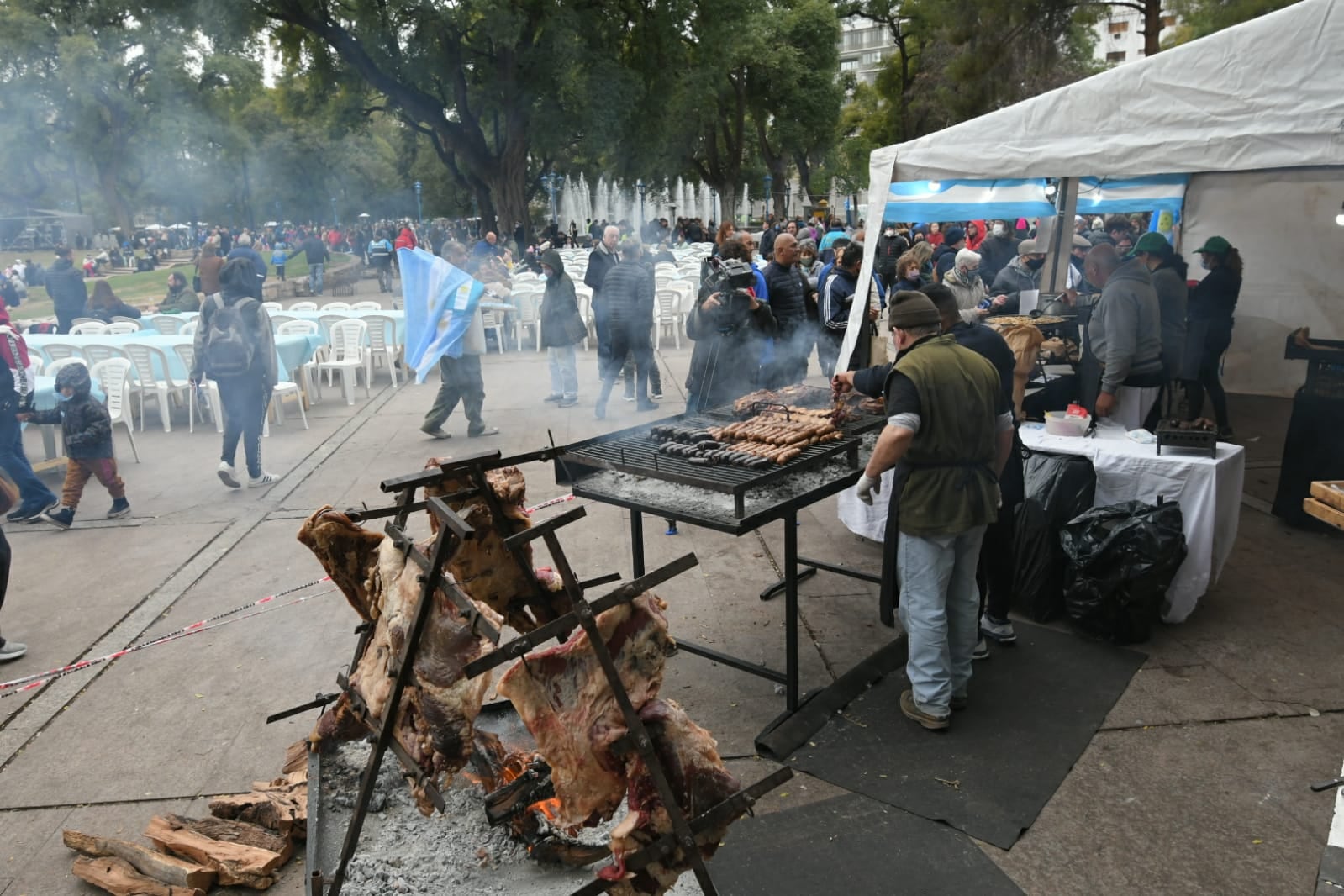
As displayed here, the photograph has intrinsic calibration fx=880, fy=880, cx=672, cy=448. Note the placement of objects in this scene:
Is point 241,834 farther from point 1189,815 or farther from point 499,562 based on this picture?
point 1189,815

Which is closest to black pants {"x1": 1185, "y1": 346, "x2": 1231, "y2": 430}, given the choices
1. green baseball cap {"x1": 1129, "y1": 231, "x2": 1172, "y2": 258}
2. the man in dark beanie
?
green baseball cap {"x1": 1129, "y1": 231, "x2": 1172, "y2": 258}

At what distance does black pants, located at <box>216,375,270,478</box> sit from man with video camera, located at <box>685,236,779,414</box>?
3.89 meters

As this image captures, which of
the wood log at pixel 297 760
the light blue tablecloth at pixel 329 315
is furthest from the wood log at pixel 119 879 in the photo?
the light blue tablecloth at pixel 329 315

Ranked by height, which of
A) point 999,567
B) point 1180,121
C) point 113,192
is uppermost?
point 113,192

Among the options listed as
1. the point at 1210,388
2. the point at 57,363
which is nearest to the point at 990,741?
the point at 1210,388

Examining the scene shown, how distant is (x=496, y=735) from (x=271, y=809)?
92cm

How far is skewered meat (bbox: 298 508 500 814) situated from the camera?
268cm

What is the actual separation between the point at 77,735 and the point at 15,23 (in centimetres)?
2685

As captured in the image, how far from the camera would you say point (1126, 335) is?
231 inches

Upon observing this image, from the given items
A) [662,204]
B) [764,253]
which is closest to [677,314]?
[764,253]

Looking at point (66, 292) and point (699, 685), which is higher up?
point (66, 292)

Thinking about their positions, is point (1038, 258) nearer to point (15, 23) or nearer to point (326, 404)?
point (326, 404)

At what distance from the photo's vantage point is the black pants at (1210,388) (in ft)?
28.6

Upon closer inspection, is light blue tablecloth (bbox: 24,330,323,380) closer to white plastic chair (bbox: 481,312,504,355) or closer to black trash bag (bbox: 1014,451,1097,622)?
white plastic chair (bbox: 481,312,504,355)
